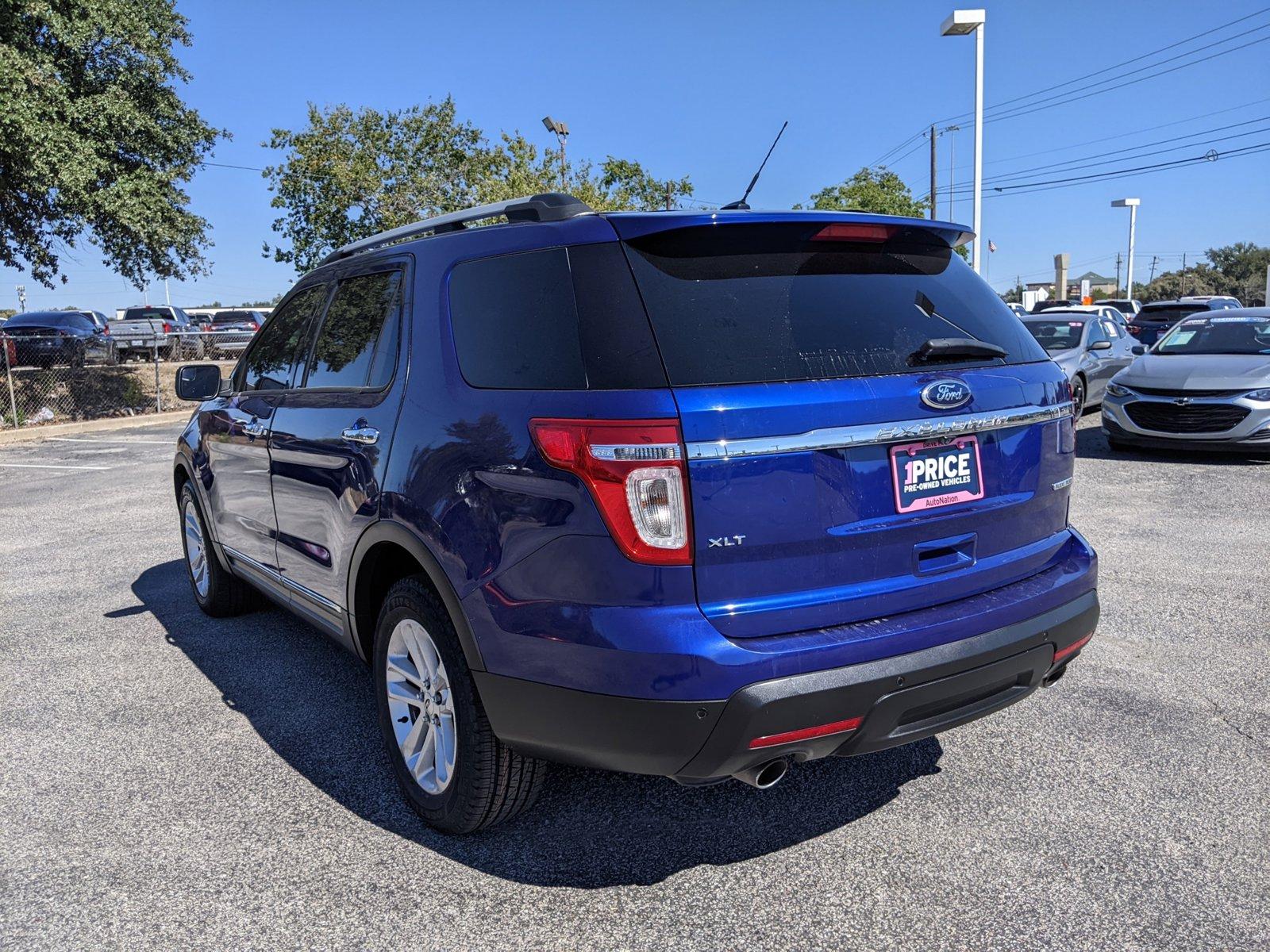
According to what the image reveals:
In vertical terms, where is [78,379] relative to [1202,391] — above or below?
above

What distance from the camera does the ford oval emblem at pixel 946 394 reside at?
8.95ft

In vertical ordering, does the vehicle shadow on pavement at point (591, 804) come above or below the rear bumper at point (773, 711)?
below

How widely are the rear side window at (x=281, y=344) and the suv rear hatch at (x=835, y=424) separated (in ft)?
7.16

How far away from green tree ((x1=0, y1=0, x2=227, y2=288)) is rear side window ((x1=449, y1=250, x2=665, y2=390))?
15.5 meters

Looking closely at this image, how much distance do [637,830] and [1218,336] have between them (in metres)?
11.1

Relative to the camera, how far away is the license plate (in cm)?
268

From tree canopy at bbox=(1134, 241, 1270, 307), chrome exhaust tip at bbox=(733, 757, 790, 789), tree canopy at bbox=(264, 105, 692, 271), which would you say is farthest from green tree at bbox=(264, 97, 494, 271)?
tree canopy at bbox=(1134, 241, 1270, 307)

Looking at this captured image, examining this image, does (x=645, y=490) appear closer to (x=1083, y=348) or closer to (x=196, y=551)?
(x=196, y=551)

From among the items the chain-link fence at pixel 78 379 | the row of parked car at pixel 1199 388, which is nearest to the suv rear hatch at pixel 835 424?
the row of parked car at pixel 1199 388

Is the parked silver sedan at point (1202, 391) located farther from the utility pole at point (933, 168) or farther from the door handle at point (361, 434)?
the utility pole at point (933, 168)

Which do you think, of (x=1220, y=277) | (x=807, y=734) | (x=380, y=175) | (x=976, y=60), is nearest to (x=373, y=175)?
(x=380, y=175)

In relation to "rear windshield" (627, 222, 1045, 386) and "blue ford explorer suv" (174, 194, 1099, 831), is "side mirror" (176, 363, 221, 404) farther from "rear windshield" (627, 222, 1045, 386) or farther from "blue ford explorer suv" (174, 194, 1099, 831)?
"rear windshield" (627, 222, 1045, 386)

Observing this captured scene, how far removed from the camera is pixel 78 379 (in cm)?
2294

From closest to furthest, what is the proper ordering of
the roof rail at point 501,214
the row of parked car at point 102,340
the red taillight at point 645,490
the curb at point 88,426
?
the red taillight at point 645,490
the roof rail at point 501,214
the curb at point 88,426
the row of parked car at point 102,340
